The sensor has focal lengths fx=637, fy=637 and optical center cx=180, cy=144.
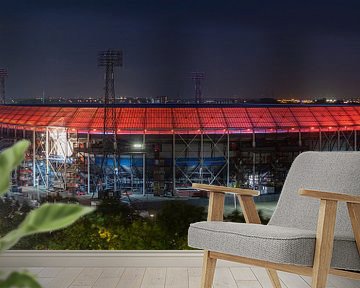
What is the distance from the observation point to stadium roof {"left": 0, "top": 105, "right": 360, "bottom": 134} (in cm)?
460

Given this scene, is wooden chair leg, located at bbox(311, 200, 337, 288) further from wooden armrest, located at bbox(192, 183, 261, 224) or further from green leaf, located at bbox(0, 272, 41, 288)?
green leaf, located at bbox(0, 272, 41, 288)

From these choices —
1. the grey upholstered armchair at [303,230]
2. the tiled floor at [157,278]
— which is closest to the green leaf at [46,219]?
the grey upholstered armchair at [303,230]

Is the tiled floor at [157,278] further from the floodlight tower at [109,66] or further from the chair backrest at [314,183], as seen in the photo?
the floodlight tower at [109,66]

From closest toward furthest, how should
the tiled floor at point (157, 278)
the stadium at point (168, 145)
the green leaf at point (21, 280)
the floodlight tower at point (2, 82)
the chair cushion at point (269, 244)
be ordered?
1. the green leaf at point (21, 280)
2. the chair cushion at point (269, 244)
3. the tiled floor at point (157, 278)
4. the stadium at point (168, 145)
5. the floodlight tower at point (2, 82)

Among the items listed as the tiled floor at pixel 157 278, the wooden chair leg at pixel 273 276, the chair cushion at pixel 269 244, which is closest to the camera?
the chair cushion at pixel 269 244

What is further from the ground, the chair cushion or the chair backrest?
the chair backrest

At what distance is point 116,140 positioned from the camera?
15.3 feet

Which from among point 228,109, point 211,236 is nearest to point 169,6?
point 228,109

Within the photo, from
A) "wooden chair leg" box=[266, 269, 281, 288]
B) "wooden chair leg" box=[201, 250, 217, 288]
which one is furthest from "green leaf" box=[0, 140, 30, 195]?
"wooden chair leg" box=[266, 269, 281, 288]

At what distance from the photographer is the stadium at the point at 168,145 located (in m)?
4.60

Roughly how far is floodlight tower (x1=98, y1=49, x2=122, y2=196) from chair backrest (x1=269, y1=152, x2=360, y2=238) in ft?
5.86

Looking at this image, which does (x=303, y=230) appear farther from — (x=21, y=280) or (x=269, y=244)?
(x=21, y=280)

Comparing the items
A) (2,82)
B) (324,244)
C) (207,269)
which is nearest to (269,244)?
(324,244)

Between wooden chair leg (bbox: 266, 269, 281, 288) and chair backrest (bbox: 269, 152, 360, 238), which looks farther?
wooden chair leg (bbox: 266, 269, 281, 288)
